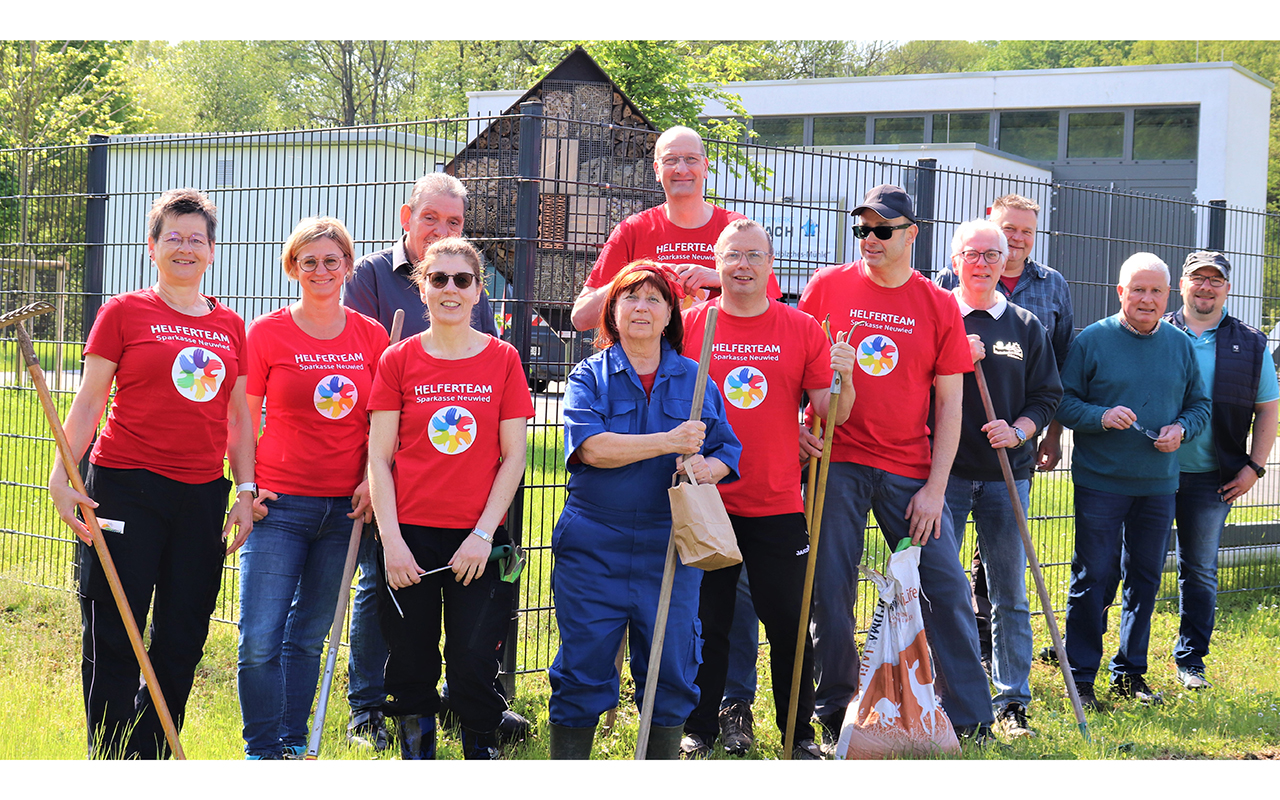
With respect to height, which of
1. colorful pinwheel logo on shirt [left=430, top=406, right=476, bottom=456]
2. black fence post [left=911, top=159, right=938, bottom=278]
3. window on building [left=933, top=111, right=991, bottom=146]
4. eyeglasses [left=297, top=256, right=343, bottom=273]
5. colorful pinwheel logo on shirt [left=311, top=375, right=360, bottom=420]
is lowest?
colorful pinwheel logo on shirt [left=430, top=406, right=476, bottom=456]

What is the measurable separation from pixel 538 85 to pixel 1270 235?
20.6 feet

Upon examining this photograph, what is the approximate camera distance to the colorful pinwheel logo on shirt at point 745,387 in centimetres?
400

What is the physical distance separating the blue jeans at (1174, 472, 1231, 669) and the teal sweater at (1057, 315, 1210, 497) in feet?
1.81

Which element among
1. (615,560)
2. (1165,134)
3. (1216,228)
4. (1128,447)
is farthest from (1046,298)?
(1165,134)

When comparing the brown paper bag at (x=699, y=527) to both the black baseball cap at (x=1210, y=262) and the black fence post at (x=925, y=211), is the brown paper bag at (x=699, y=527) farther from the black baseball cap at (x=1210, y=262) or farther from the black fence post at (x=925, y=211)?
the black baseball cap at (x=1210, y=262)

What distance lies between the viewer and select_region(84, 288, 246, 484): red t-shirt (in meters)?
3.58

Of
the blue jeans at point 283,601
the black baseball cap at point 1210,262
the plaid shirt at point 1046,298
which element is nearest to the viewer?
the blue jeans at point 283,601

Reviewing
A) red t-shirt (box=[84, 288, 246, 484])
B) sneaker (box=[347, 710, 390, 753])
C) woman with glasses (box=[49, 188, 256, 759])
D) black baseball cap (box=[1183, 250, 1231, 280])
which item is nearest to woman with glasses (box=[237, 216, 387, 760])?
woman with glasses (box=[49, 188, 256, 759])

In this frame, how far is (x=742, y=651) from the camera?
4.59 m

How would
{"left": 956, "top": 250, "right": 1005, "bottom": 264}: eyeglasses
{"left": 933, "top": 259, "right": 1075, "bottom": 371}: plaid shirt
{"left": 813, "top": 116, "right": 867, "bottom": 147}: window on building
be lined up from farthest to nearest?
{"left": 813, "top": 116, "right": 867, "bottom": 147}: window on building < {"left": 933, "top": 259, "right": 1075, "bottom": 371}: plaid shirt < {"left": 956, "top": 250, "right": 1005, "bottom": 264}: eyeglasses

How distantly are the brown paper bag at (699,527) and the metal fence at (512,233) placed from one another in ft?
4.73

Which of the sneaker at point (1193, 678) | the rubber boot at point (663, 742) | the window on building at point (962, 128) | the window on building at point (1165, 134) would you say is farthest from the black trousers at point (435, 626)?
the window on building at point (962, 128)

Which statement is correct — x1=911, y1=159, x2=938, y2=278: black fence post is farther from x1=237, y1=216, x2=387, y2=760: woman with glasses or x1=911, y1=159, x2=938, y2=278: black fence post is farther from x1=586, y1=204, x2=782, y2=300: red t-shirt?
x1=237, y1=216, x2=387, y2=760: woman with glasses

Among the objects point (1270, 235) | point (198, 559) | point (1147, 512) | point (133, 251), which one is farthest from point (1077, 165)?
point (198, 559)
